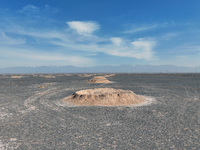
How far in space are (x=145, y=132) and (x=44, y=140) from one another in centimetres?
536

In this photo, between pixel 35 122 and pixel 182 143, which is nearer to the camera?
pixel 182 143

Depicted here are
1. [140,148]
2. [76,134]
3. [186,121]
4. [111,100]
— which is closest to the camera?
[140,148]

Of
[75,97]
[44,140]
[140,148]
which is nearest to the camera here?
[140,148]

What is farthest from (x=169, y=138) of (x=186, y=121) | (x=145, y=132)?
(x=186, y=121)

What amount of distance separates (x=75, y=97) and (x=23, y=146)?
1001cm

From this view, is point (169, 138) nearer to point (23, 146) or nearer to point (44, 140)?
point (44, 140)

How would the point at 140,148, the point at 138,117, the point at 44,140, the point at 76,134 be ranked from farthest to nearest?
the point at 138,117
the point at 76,134
the point at 44,140
the point at 140,148

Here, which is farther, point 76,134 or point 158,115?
point 158,115

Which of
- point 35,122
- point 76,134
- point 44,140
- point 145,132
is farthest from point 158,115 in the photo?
point 35,122

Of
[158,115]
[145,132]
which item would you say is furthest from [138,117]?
[145,132]

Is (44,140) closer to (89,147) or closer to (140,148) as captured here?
(89,147)

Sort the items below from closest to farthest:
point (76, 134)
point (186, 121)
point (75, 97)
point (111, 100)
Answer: point (76, 134) < point (186, 121) < point (111, 100) < point (75, 97)

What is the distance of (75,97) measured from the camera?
1633cm

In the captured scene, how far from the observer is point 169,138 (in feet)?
23.1
